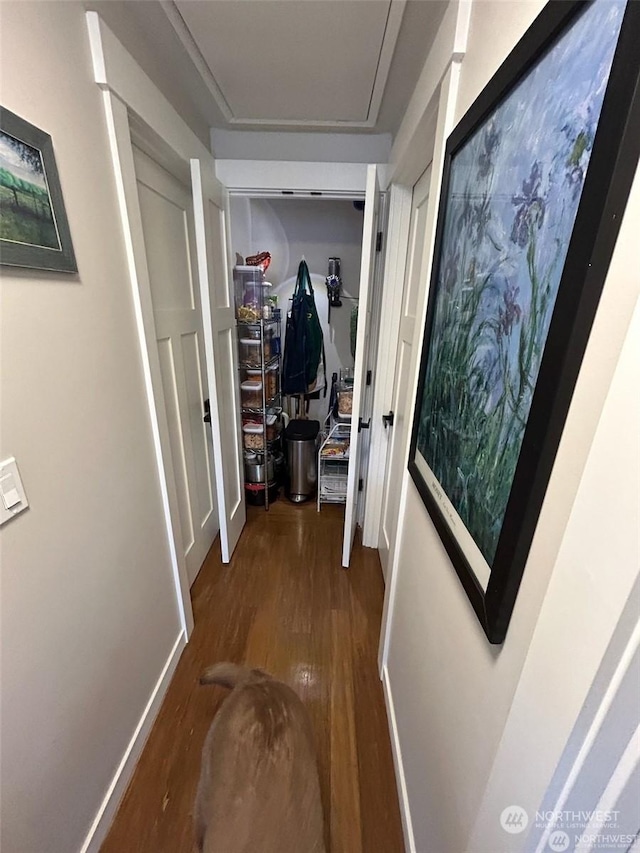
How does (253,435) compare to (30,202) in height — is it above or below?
below

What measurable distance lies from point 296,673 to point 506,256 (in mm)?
1693

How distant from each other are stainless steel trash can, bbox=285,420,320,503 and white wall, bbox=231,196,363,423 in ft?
2.96

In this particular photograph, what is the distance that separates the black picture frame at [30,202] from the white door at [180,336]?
0.56m

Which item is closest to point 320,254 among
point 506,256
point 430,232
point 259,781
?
point 430,232

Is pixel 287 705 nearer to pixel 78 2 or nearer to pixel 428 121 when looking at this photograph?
pixel 428 121

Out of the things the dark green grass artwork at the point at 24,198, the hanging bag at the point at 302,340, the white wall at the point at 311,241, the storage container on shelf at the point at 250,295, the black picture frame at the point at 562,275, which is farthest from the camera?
the white wall at the point at 311,241

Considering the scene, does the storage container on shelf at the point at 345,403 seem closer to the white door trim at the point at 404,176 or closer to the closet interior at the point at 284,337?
the closet interior at the point at 284,337

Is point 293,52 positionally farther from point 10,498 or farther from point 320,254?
point 320,254

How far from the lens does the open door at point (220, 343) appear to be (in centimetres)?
160

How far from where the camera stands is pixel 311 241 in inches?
118

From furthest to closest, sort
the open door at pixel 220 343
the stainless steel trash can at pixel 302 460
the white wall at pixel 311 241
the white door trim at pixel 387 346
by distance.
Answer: the white wall at pixel 311 241 < the stainless steel trash can at pixel 302 460 < the white door trim at pixel 387 346 < the open door at pixel 220 343

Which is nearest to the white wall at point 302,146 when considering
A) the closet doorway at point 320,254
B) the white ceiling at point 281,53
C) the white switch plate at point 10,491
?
the white ceiling at point 281,53

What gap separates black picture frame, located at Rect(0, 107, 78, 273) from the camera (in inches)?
28.7

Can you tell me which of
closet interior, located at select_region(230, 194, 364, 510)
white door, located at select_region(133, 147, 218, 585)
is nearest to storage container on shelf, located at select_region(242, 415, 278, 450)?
closet interior, located at select_region(230, 194, 364, 510)
